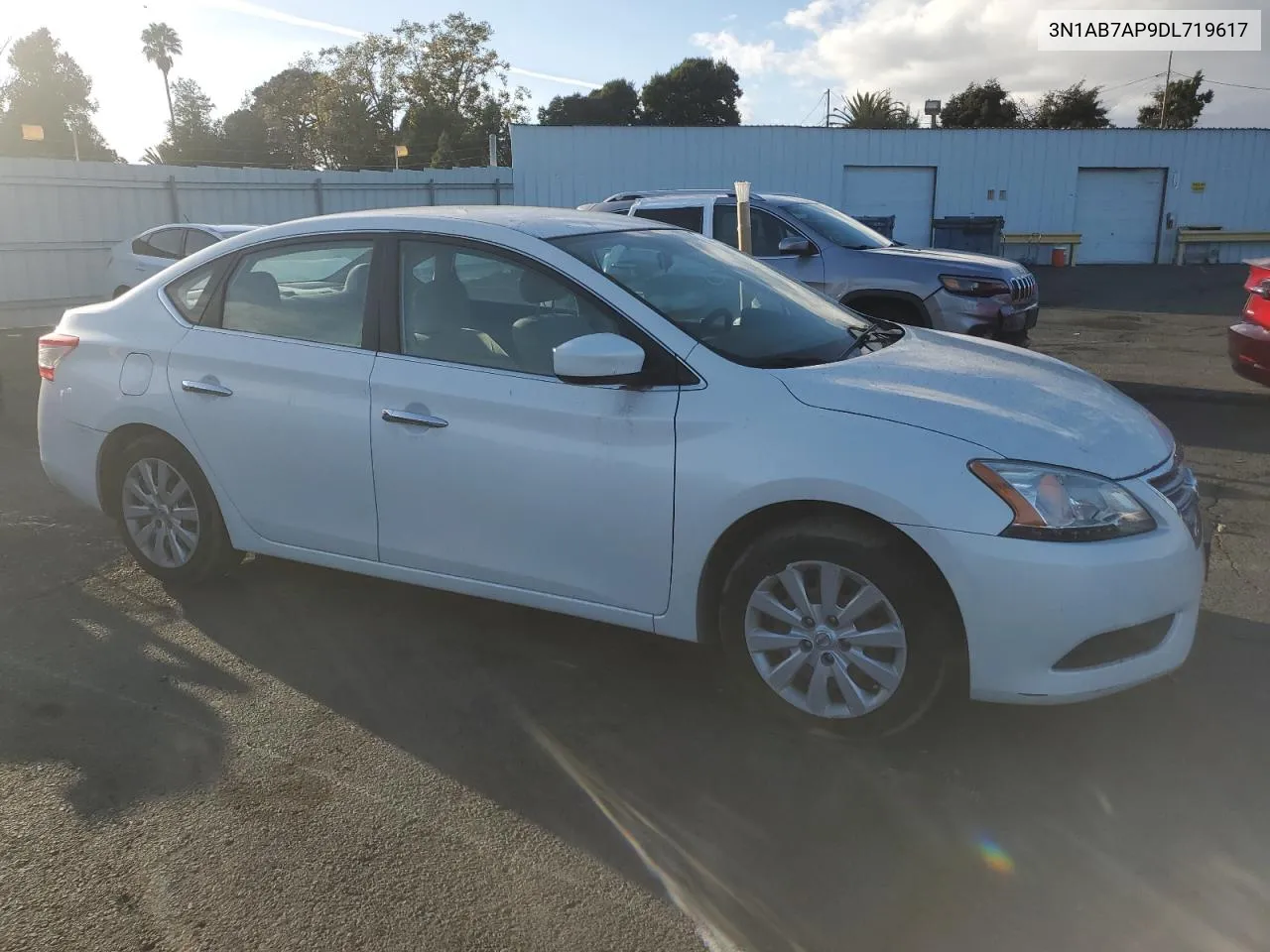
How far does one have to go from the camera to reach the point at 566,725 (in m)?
3.53

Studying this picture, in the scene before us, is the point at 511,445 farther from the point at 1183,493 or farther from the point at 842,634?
the point at 1183,493

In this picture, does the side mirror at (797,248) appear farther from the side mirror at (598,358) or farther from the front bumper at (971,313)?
the side mirror at (598,358)

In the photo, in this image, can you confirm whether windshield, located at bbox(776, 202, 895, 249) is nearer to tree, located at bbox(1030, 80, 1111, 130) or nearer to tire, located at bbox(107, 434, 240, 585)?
tire, located at bbox(107, 434, 240, 585)

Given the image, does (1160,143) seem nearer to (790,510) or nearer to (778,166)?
(778,166)

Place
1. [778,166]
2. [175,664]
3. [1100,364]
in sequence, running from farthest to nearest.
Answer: [778,166] → [1100,364] → [175,664]

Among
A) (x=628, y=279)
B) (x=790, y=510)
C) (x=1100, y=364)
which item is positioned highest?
(x=628, y=279)

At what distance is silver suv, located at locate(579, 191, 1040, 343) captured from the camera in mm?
8547

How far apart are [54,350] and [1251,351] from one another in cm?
765

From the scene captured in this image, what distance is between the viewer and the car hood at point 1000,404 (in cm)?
313

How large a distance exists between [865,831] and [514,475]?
5.37 feet

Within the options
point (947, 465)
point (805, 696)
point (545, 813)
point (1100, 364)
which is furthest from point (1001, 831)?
point (1100, 364)

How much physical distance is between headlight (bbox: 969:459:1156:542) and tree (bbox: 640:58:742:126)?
6785cm

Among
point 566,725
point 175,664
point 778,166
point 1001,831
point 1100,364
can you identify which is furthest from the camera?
point 778,166

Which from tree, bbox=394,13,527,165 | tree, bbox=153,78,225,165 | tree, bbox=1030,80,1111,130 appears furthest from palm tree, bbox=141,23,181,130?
tree, bbox=1030,80,1111,130
